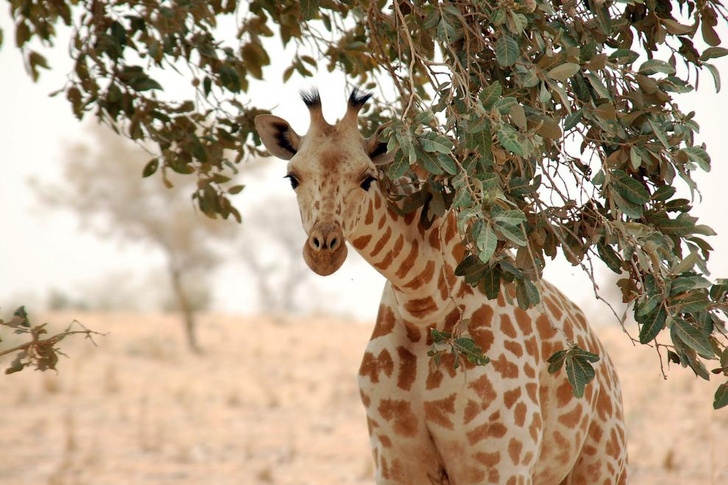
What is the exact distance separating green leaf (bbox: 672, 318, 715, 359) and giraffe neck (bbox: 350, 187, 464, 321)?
2.95 ft

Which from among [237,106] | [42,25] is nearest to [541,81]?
[237,106]

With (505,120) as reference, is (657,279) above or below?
below

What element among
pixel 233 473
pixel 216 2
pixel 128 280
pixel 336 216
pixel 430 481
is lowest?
pixel 430 481

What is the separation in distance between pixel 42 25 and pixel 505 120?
336cm

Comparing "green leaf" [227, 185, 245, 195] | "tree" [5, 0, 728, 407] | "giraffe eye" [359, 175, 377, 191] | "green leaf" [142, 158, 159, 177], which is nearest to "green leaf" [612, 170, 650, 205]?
"tree" [5, 0, 728, 407]

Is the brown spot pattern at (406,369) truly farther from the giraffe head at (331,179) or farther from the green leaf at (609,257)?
the green leaf at (609,257)

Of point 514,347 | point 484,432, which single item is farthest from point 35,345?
point 514,347

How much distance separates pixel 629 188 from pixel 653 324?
0.41m

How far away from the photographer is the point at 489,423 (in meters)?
3.39

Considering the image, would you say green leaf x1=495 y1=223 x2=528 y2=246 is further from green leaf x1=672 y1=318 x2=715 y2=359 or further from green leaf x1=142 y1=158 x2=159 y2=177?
green leaf x1=142 y1=158 x2=159 y2=177

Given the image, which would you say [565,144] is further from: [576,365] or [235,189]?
[235,189]

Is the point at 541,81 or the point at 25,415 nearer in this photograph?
the point at 541,81

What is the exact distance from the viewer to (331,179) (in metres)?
2.86

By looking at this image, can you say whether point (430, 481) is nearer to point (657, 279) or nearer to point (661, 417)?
point (657, 279)
